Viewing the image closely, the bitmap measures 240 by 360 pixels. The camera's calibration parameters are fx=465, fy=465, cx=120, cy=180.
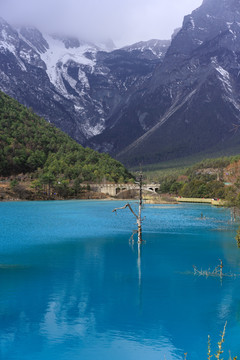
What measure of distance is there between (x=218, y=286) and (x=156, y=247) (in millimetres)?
18227

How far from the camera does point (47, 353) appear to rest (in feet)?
69.4

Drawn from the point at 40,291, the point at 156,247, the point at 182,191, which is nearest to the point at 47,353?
the point at 40,291

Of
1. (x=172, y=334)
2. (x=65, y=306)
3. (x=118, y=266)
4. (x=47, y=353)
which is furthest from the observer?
(x=118, y=266)

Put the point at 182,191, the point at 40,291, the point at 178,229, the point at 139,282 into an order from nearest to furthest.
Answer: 1. the point at 40,291
2. the point at 139,282
3. the point at 178,229
4. the point at 182,191

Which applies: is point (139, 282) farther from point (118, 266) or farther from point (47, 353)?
point (47, 353)

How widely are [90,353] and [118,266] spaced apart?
59.5 feet

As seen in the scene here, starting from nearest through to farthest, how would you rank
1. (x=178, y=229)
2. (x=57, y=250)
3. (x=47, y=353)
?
1. (x=47, y=353)
2. (x=57, y=250)
3. (x=178, y=229)

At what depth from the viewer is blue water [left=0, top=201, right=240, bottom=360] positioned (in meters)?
22.1

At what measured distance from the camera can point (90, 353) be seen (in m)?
21.4

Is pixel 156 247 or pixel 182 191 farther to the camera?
pixel 182 191

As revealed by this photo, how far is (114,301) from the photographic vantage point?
94.1ft

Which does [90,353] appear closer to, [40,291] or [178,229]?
[40,291]

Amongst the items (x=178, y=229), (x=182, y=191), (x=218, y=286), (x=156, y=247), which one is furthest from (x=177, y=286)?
(x=182, y=191)

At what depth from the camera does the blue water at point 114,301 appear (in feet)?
72.5
